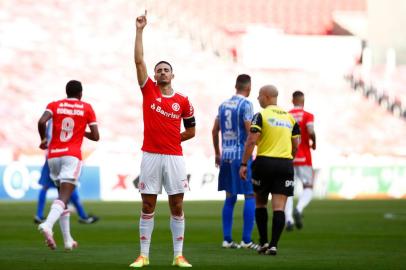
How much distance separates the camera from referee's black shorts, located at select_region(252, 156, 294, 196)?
44.9ft

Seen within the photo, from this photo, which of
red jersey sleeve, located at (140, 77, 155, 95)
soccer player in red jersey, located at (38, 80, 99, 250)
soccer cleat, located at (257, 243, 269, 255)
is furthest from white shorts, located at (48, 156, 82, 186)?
red jersey sleeve, located at (140, 77, 155, 95)

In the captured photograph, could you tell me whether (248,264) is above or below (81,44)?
below

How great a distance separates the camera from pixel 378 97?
63719 millimetres

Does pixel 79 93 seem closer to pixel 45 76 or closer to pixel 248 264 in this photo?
pixel 248 264

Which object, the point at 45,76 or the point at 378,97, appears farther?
the point at 378,97

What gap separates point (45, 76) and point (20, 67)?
5.59 feet

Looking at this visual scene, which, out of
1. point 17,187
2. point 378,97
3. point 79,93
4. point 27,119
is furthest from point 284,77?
point 79,93

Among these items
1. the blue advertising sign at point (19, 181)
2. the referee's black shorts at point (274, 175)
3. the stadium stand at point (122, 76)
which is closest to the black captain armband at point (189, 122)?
the referee's black shorts at point (274, 175)

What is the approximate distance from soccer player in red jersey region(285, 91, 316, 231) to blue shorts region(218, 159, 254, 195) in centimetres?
350

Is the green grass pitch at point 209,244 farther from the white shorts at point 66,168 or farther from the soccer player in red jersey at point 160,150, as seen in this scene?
the white shorts at point 66,168

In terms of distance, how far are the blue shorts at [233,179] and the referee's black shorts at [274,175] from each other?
5.23 feet

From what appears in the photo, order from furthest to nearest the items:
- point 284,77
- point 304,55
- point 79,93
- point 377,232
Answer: point 304,55, point 284,77, point 377,232, point 79,93

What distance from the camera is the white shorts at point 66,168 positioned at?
48.1 feet

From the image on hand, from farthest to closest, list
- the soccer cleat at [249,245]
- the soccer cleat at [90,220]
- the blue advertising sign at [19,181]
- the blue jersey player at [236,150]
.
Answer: the blue advertising sign at [19,181]
the soccer cleat at [90,220]
the blue jersey player at [236,150]
the soccer cleat at [249,245]
